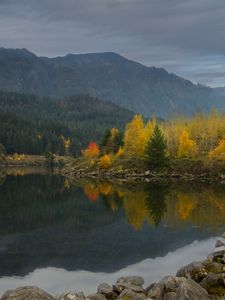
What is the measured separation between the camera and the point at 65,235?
6438 centimetres

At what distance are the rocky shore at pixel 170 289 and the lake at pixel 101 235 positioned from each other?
7341 mm

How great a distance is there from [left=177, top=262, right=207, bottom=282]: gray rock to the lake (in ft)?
20.0

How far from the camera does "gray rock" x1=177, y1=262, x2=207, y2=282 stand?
3412cm

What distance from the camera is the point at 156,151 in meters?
155

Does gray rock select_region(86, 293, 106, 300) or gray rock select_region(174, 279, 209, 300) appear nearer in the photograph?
gray rock select_region(174, 279, 209, 300)

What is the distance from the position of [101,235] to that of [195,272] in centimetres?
3112

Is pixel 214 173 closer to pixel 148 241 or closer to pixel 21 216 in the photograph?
pixel 21 216

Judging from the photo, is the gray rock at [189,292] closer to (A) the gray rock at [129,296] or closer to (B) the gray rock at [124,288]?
(A) the gray rock at [129,296]

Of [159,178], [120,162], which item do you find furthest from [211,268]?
[120,162]

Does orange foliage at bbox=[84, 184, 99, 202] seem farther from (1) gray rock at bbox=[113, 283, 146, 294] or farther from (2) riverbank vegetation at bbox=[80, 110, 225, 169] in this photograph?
(1) gray rock at bbox=[113, 283, 146, 294]

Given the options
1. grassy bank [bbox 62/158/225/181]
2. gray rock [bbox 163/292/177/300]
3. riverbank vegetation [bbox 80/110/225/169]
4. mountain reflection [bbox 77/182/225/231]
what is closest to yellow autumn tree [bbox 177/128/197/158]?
riverbank vegetation [bbox 80/110/225/169]

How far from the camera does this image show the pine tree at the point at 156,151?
15512 centimetres

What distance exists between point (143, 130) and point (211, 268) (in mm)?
142914

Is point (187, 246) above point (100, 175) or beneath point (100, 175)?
above
